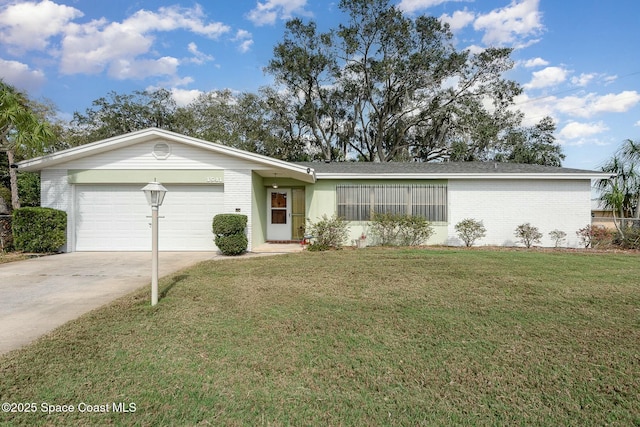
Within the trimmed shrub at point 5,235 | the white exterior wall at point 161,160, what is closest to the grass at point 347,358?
the white exterior wall at point 161,160

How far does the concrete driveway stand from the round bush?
15.1 inches

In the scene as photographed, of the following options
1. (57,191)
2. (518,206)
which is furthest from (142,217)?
(518,206)

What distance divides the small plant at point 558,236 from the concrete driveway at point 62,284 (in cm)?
1090

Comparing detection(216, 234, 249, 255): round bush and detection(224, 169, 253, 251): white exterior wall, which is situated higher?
detection(224, 169, 253, 251): white exterior wall

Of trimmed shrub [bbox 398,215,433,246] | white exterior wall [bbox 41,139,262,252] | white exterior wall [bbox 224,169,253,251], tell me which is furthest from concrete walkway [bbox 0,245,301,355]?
trimmed shrub [bbox 398,215,433,246]

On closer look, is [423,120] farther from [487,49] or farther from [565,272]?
[565,272]

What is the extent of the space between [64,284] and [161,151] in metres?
5.42

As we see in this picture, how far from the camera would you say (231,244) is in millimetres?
9539

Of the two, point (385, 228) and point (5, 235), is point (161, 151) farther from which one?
point (385, 228)

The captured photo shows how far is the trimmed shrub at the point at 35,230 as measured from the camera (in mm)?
9492

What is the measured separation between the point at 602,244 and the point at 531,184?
283 centimetres

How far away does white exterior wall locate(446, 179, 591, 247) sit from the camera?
11.2m

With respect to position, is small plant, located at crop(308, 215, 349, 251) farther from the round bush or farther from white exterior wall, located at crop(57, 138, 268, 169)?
white exterior wall, located at crop(57, 138, 268, 169)

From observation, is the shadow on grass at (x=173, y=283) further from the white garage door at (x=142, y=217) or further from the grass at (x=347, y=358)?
the white garage door at (x=142, y=217)
